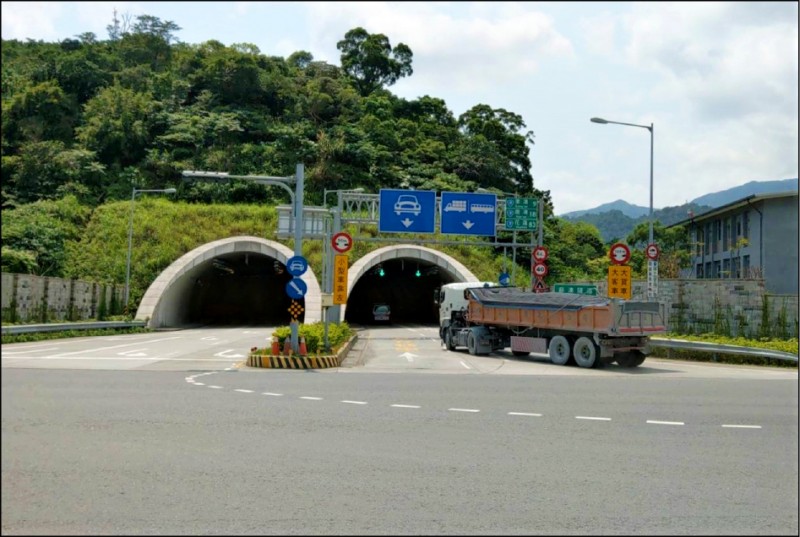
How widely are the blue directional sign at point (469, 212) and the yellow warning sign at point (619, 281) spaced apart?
12.0 metres

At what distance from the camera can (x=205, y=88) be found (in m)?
68.2

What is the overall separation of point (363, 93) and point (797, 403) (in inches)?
2858

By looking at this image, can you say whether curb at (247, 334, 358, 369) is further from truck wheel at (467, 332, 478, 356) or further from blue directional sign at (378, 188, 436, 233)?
blue directional sign at (378, 188, 436, 233)

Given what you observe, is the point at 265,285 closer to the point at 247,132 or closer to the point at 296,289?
the point at 247,132

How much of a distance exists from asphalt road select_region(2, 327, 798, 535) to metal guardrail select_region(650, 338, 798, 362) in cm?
714

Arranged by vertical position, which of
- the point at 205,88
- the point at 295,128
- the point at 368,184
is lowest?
the point at 368,184

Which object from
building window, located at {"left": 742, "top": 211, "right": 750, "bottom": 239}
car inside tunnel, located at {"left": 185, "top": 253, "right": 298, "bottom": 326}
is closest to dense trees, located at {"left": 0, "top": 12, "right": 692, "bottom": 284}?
car inside tunnel, located at {"left": 185, "top": 253, "right": 298, "bottom": 326}

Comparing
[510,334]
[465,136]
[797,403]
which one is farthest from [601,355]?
[465,136]

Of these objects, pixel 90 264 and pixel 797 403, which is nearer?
pixel 797 403

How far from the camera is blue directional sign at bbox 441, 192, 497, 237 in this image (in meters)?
35.0

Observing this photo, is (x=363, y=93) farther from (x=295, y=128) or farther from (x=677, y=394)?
(x=677, y=394)

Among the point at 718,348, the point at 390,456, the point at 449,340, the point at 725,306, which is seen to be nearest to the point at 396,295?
the point at 449,340

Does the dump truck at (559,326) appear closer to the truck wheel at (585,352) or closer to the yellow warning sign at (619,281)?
the truck wheel at (585,352)

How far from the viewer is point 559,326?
870 inches
